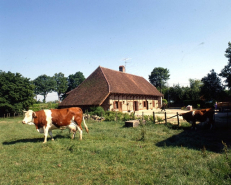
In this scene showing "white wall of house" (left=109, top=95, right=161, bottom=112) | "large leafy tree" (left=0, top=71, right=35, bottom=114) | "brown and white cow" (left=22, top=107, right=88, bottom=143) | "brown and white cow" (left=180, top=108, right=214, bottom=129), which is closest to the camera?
"brown and white cow" (left=22, top=107, right=88, bottom=143)

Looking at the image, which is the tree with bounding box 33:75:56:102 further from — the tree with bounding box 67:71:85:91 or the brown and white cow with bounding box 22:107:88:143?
the brown and white cow with bounding box 22:107:88:143

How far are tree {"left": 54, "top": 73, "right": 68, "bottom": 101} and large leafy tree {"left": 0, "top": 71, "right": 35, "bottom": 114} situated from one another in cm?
4603

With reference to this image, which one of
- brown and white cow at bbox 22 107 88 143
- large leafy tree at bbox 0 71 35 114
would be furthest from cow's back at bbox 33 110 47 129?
large leafy tree at bbox 0 71 35 114

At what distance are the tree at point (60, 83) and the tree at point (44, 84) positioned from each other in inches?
82.9

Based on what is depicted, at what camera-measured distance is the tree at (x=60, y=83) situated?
75.0 meters

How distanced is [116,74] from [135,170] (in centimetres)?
2653

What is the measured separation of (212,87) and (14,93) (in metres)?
40.5

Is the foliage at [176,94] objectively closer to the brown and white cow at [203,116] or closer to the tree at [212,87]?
the tree at [212,87]

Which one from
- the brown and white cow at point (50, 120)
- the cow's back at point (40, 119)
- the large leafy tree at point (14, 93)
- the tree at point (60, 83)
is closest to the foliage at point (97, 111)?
the brown and white cow at point (50, 120)

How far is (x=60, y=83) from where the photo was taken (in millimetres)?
77188

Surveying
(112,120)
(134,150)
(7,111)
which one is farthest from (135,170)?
Result: (7,111)

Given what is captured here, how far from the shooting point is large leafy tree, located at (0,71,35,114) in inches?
1030

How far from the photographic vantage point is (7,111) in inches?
1053

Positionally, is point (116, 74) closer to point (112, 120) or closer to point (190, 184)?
point (112, 120)
